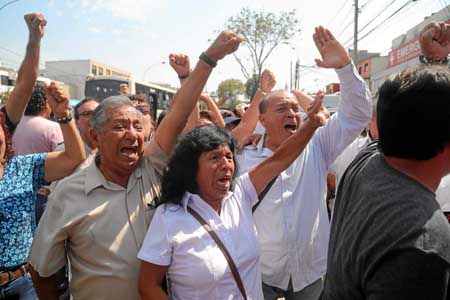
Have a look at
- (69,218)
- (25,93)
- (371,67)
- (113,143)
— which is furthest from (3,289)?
(371,67)

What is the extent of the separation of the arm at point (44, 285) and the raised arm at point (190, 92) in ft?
2.80

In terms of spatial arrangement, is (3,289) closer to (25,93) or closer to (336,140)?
(25,93)

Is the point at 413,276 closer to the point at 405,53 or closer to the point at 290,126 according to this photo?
the point at 290,126

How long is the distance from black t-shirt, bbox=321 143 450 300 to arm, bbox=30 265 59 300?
1.49 metres

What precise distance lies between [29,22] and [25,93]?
1.62 feet

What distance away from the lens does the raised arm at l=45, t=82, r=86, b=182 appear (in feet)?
7.30

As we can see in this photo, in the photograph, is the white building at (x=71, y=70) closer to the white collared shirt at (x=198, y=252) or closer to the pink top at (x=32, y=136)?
A: the pink top at (x=32, y=136)

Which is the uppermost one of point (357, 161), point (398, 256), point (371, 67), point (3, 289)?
point (371, 67)

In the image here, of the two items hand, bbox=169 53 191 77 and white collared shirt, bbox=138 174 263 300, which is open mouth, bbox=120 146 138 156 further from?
hand, bbox=169 53 191 77

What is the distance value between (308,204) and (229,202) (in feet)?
2.30

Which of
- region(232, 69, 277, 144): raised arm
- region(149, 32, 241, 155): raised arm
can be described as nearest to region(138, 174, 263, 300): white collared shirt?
region(149, 32, 241, 155): raised arm

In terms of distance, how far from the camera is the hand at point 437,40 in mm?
2182

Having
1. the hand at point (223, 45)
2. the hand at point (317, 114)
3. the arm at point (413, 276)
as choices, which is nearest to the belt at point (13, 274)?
the hand at point (223, 45)

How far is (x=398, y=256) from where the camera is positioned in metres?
Answer: 1.02
